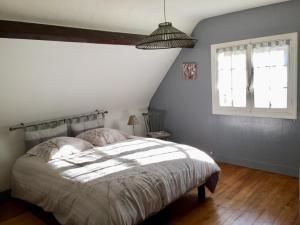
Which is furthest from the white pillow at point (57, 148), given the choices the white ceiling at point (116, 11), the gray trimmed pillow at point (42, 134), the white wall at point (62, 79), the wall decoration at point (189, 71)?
the wall decoration at point (189, 71)

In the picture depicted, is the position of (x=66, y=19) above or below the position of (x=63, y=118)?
above

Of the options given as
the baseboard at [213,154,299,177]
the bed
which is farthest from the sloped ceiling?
the baseboard at [213,154,299,177]

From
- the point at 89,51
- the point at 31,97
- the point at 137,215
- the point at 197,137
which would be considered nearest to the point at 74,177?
the point at 137,215

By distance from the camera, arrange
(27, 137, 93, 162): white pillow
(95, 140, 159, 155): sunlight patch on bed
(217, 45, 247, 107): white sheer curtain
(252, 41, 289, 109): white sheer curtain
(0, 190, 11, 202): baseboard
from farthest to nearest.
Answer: (217, 45, 247, 107): white sheer curtain
(252, 41, 289, 109): white sheer curtain
(0, 190, 11, 202): baseboard
(95, 140, 159, 155): sunlight patch on bed
(27, 137, 93, 162): white pillow

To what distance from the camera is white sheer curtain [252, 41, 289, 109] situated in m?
3.55

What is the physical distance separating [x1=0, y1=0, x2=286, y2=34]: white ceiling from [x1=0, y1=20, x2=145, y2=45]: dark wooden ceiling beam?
0.18ft

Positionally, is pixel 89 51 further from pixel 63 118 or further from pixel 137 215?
pixel 137 215

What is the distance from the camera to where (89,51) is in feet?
11.1

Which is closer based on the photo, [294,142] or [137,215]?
[137,215]

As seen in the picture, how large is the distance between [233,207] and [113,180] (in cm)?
149

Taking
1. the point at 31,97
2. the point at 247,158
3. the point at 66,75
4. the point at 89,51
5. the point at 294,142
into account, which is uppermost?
the point at 89,51

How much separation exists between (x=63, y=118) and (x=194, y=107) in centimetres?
222

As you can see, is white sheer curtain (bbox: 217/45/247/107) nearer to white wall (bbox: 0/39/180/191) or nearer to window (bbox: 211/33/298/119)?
window (bbox: 211/33/298/119)

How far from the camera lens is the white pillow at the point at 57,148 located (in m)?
3.12
